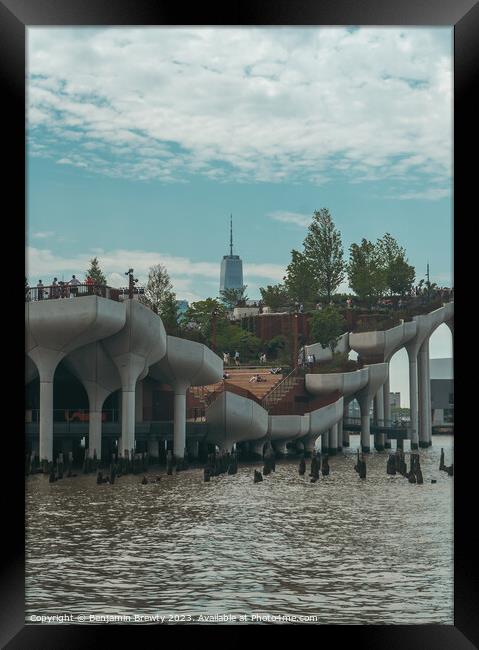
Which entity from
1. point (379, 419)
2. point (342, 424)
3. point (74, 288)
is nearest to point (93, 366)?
point (74, 288)

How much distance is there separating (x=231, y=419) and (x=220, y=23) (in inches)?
1023

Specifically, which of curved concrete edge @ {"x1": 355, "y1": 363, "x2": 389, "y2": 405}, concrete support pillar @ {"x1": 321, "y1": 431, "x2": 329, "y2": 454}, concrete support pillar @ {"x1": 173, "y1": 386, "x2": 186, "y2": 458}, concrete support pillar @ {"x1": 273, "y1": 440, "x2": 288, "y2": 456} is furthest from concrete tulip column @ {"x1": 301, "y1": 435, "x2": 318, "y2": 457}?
concrete support pillar @ {"x1": 173, "y1": 386, "x2": 186, "y2": 458}

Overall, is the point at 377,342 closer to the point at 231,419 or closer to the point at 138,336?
the point at 231,419

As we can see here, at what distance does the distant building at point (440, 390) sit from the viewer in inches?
2504

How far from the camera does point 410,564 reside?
15766 mm

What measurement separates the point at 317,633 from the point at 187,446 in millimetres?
26230

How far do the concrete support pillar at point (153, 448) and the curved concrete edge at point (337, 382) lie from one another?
30.9 feet

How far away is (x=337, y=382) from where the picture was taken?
137 feet

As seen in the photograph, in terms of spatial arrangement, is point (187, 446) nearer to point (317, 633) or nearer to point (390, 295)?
point (390, 295)

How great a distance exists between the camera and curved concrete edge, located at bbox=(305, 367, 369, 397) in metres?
40.9

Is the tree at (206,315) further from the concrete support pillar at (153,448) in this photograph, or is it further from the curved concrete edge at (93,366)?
the curved concrete edge at (93,366)

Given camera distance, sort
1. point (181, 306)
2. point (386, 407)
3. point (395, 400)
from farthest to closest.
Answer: point (395, 400), point (386, 407), point (181, 306)

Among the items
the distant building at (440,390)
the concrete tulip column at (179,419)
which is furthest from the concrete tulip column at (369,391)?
the distant building at (440,390)

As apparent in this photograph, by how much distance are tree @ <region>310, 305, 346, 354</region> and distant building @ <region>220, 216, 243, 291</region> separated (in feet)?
13.7
